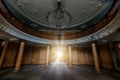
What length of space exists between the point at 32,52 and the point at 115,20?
9641 mm

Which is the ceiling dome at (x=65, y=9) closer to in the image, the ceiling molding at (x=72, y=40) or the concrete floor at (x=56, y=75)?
the ceiling molding at (x=72, y=40)

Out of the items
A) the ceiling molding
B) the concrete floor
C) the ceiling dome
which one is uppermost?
the ceiling dome

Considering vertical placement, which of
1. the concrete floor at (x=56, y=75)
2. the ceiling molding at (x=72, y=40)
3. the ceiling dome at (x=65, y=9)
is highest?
the ceiling dome at (x=65, y=9)

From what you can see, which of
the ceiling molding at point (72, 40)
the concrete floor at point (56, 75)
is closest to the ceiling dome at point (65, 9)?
the ceiling molding at point (72, 40)

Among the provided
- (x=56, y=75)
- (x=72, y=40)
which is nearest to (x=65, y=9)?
(x=72, y=40)

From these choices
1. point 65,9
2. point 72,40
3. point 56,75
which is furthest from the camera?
point 72,40

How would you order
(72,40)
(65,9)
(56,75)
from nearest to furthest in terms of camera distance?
(56,75) → (65,9) → (72,40)

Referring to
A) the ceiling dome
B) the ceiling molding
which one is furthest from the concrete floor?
the ceiling dome

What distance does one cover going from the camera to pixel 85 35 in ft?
26.0

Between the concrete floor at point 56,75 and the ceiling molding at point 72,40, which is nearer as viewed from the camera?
the concrete floor at point 56,75

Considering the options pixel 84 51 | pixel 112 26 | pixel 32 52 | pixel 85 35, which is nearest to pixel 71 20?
pixel 85 35

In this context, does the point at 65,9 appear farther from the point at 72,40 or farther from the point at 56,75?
the point at 56,75

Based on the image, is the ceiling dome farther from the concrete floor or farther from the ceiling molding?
the concrete floor

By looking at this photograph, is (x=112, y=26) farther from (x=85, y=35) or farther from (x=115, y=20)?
(x=85, y=35)
